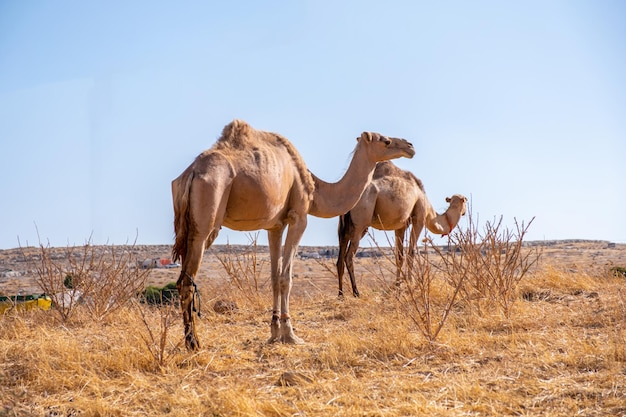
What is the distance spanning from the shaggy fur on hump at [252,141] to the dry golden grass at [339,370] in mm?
2081

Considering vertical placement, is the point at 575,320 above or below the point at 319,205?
below

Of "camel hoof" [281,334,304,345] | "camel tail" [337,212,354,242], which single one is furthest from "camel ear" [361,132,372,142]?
"camel tail" [337,212,354,242]

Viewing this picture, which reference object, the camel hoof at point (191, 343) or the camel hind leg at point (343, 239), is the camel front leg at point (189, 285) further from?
the camel hind leg at point (343, 239)

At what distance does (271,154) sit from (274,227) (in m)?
1.05

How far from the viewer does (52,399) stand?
17.8ft

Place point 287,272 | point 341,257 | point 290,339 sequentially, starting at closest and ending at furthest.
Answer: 1. point 290,339
2. point 287,272
3. point 341,257

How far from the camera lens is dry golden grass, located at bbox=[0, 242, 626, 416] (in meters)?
5.02

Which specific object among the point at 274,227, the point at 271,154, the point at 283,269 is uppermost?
the point at 271,154

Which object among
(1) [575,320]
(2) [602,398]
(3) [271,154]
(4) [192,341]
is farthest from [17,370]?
(1) [575,320]

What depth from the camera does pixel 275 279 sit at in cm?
836

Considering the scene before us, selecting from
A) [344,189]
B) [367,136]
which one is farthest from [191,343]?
[367,136]

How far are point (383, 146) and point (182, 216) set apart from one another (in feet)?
12.7

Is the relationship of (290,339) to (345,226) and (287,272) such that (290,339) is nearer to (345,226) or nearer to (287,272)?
(287,272)

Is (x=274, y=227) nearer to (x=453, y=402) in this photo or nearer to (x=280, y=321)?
(x=280, y=321)
